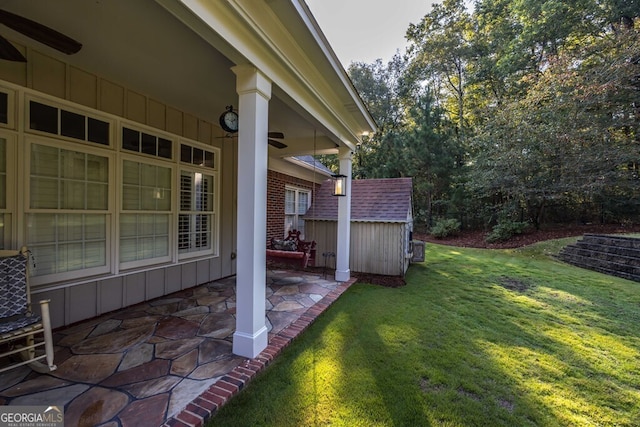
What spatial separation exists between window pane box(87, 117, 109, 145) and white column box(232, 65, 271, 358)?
218 cm

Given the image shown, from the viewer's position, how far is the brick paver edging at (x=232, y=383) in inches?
72.4

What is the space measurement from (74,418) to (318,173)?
8286mm

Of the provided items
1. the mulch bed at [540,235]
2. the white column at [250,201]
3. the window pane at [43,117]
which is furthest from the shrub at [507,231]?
the window pane at [43,117]

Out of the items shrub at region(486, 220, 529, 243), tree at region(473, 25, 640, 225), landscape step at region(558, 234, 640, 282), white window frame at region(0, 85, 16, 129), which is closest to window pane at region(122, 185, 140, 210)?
white window frame at region(0, 85, 16, 129)

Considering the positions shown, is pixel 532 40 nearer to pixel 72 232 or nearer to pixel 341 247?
pixel 341 247

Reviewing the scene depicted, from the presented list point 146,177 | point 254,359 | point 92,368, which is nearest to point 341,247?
point 254,359

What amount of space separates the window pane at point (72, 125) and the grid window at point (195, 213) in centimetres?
146

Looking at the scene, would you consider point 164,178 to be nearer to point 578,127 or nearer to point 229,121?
point 229,121

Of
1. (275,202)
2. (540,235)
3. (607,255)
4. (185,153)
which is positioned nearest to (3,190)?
(185,153)

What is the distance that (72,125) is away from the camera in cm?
322

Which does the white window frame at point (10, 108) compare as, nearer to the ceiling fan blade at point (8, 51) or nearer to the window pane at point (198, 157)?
the ceiling fan blade at point (8, 51)

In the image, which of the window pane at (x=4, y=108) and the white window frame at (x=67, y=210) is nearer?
the window pane at (x=4, y=108)

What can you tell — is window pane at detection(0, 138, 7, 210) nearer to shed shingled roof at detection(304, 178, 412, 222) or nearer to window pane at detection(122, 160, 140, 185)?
window pane at detection(122, 160, 140, 185)

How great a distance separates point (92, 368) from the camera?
236cm
